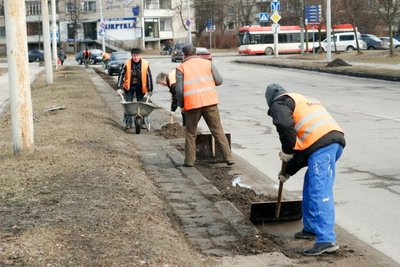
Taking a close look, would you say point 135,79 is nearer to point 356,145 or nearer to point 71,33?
point 356,145

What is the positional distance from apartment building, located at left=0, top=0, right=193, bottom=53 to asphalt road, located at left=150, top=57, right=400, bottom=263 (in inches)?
2807

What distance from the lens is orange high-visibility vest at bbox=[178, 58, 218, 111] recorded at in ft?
32.8

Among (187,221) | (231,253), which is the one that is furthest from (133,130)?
(231,253)

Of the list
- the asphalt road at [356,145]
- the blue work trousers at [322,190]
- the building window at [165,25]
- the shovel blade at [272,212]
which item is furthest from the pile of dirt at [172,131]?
the building window at [165,25]

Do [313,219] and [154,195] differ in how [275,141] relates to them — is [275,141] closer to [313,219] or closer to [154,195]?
[154,195]

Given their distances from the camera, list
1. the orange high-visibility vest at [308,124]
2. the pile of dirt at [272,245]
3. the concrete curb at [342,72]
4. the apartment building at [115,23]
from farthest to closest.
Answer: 1. the apartment building at [115,23]
2. the concrete curb at [342,72]
3. the orange high-visibility vest at [308,124]
4. the pile of dirt at [272,245]

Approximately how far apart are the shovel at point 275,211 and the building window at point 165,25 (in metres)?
94.0

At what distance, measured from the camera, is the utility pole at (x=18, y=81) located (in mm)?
9859

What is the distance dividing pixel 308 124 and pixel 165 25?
95.9 meters

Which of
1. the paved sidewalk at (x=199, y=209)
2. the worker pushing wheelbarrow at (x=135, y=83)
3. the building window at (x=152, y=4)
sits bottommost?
the paved sidewalk at (x=199, y=209)

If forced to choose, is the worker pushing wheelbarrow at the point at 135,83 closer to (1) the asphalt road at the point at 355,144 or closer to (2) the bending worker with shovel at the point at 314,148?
(1) the asphalt road at the point at 355,144

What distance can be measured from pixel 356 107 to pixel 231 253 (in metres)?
12.8

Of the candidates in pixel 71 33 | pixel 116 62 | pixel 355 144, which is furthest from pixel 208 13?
pixel 355 144

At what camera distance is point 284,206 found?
708 cm
